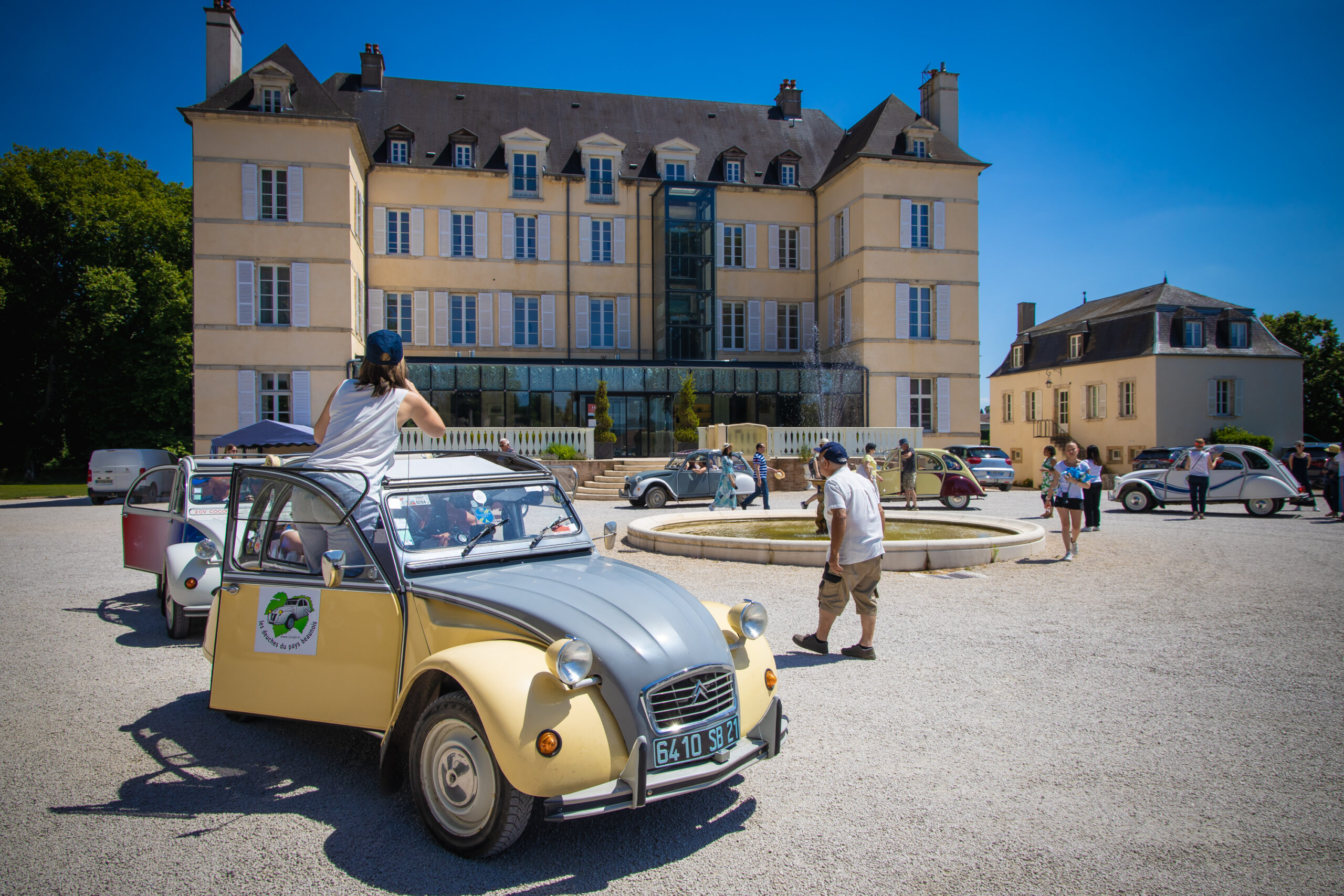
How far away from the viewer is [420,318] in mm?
33812

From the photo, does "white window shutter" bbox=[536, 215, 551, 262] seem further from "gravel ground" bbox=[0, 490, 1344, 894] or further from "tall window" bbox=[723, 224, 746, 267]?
Result: "gravel ground" bbox=[0, 490, 1344, 894]

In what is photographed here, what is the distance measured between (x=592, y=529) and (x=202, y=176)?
22.5 metres

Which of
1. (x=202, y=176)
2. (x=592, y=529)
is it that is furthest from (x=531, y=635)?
(x=202, y=176)

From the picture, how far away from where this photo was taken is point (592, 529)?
1612cm

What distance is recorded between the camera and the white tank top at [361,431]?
14.3 ft

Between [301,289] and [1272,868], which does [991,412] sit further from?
[1272,868]

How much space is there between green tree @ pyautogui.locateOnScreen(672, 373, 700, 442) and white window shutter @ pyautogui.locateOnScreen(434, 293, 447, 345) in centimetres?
1048

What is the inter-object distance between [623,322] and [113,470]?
19.7 m

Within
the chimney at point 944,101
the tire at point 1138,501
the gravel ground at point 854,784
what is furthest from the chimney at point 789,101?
the gravel ground at point 854,784

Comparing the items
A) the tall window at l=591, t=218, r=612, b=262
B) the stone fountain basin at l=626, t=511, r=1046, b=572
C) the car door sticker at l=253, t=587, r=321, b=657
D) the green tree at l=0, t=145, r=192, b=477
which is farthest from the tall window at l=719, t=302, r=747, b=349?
the car door sticker at l=253, t=587, r=321, b=657

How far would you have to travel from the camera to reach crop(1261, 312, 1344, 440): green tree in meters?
44.8

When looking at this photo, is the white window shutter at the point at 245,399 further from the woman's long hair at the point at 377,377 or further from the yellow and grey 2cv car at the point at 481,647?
the woman's long hair at the point at 377,377

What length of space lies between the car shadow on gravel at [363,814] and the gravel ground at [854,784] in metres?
0.01

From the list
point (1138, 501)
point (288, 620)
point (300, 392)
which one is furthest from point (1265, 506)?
point (300, 392)
